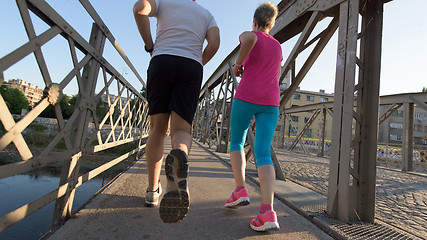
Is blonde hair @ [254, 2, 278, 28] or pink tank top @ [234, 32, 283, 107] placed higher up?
blonde hair @ [254, 2, 278, 28]

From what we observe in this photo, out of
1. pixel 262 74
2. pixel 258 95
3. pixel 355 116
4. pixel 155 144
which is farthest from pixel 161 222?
pixel 355 116

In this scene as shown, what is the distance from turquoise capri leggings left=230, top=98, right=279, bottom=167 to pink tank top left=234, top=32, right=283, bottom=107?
0.05m

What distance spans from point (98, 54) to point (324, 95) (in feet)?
184

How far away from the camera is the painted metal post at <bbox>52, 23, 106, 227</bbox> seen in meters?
1.55

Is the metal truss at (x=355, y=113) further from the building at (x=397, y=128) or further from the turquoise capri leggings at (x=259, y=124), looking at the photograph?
the building at (x=397, y=128)

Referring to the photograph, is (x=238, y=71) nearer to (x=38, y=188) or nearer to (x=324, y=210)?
(x=324, y=210)

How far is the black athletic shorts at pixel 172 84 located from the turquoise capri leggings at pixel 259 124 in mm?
460

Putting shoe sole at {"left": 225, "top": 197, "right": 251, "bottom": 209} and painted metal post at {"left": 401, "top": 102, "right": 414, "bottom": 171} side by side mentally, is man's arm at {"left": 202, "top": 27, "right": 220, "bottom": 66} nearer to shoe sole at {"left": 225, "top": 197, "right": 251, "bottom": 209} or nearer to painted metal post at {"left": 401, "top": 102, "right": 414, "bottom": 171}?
shoe sole at {"left": 225, "top": 197, "right": 251, "bottom": 209}

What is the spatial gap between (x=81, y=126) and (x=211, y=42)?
1260 millimetres

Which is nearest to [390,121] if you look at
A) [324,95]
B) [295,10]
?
[324,95]

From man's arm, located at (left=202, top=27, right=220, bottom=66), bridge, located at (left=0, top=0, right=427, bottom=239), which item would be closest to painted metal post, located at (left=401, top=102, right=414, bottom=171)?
bridge, located at (left=0, top=0, right=427, bottom=239)

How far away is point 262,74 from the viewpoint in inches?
75.1

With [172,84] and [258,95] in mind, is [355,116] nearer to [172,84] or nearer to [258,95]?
[258,95]

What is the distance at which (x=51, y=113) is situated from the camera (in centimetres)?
145
